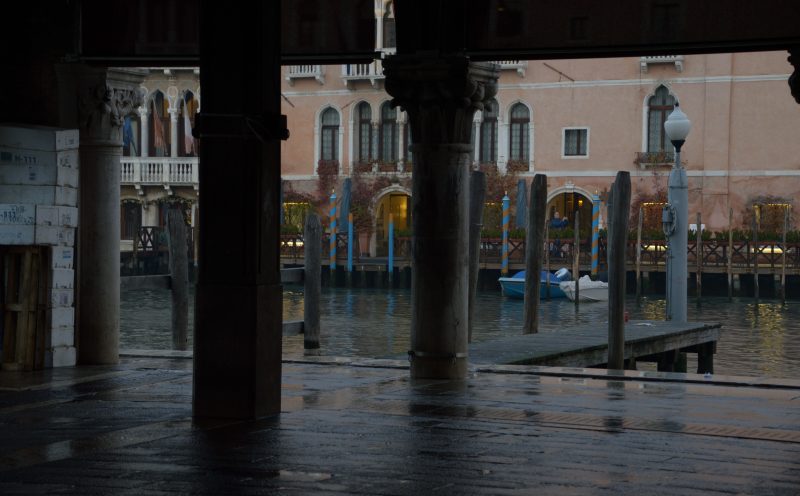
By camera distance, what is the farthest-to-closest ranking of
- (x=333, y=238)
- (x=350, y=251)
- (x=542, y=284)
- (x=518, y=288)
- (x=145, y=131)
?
(x=145, y=131) < (x=333, y=238) < (x=350, y=251) < (x=542, y=284) < (x=518, y=288)

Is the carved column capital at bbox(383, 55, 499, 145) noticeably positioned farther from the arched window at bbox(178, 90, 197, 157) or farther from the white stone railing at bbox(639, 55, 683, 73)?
the arched window at bbox(178, 90, 197, 157)

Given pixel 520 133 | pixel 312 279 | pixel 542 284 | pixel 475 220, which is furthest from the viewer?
pixel 520 133

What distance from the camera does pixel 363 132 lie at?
49.9 meters

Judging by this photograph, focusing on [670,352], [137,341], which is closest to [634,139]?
[137,341]

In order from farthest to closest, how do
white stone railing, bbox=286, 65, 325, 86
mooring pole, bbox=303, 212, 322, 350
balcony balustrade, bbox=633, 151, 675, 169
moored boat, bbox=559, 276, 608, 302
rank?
white stone railing, bbox=286, 65, 325, 86
balcony balustrade, bbox=633, 151, 675, 169
moored boat, bbox=559, 276, 608, 302
mooring pole, bbox=303, 212, 322, 350

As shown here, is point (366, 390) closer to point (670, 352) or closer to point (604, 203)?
point (670, 352)

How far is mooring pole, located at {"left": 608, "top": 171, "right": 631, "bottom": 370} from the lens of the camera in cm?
1545

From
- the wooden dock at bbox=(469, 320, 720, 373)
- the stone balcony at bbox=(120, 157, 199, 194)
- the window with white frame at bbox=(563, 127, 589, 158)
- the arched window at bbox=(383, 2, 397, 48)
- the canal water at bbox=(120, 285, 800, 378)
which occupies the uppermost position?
the arched window at bbox=(383, 2, 397, 48)

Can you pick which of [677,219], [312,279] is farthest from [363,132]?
[312,279]

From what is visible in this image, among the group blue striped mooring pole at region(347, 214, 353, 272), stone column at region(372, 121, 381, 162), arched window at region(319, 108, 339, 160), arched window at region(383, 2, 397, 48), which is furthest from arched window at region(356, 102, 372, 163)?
arched window at region(383, 2, 397, 48)

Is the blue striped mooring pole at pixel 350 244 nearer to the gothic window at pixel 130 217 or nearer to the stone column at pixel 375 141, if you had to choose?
the stone column at pixel 375 141

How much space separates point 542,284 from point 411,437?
116 ft

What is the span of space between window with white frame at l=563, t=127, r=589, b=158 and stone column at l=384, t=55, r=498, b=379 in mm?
35310

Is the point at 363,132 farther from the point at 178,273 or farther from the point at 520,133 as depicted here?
the point at 178,273
